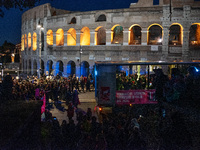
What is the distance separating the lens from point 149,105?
1407 centimetres

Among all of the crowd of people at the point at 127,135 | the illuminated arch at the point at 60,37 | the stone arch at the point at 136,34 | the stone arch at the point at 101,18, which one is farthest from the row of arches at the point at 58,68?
the crowd of people at the point at 127,135

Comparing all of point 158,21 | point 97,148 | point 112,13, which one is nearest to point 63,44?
point 112,13

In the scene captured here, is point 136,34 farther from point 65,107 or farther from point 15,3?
point 15,3

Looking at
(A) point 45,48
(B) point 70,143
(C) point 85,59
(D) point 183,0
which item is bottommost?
(B) point 70,143

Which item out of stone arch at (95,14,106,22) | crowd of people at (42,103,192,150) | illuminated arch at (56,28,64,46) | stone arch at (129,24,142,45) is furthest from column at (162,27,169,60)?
crowd of people at (42,103,192,150)

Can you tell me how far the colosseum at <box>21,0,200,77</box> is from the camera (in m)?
25.9

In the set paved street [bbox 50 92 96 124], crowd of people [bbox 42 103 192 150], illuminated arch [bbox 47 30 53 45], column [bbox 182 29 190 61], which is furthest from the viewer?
illuminated arch [bbox 47 30 53 45]

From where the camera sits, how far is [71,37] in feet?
106

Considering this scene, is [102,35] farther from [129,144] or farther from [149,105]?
[129,144]

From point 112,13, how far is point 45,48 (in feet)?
46.0

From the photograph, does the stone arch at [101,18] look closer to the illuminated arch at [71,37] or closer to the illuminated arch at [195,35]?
the illuminated arch at [71,37]

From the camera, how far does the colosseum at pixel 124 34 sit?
2586cm

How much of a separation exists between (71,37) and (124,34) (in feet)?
29.4

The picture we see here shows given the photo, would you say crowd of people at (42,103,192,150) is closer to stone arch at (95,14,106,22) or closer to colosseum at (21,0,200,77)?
colosseum at (21,0,200,77)
